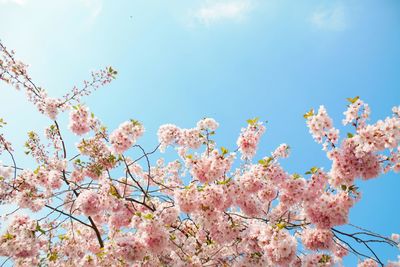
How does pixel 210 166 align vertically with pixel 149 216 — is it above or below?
above

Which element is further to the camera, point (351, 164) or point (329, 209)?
point (329, 209)

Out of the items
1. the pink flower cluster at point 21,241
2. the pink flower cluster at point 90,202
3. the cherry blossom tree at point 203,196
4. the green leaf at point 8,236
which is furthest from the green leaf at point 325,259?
the green leaf at point 8,236

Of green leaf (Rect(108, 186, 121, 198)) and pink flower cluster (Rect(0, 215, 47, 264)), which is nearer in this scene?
pink flower cluster (Rect(0, 215, 47, 264))

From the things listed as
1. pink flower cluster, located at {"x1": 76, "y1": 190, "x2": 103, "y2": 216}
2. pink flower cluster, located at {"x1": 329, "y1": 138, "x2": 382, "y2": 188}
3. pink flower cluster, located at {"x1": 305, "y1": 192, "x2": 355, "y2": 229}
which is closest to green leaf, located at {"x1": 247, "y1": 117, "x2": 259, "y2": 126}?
pink flower cluster, located at {"x1": 305, "y1": 192, "x2": 355, "y2": 229}

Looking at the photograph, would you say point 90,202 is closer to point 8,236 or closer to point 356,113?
point 8,236

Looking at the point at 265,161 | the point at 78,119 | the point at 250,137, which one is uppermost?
the point at 78,119

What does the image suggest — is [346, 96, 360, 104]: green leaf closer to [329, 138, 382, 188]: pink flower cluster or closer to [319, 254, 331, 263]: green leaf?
[329, 138, 382, 188]: pink flower cluster

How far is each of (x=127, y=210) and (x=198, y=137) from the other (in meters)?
2.36

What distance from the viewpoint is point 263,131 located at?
776cm

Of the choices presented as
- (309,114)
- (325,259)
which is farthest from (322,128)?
(325,259)

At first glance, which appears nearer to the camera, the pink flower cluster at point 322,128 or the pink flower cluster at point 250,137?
the pink flower cluster at point 322,128

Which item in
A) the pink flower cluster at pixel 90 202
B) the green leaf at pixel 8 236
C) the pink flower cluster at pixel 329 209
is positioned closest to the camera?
the pink flower cluster at pixel 329 209

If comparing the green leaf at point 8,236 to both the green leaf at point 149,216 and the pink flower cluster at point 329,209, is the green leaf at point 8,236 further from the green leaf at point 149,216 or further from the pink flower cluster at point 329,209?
the pink flower cluster at point 329,209

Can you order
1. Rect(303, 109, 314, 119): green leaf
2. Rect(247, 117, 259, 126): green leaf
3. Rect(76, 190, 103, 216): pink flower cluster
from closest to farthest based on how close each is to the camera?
1. Rect(303, 109, 314, 119): green leaf
2. Rect(76, 190, 103, 216): pink flower cluster
3. Rect(247, 117, 259, 126): green leaf
